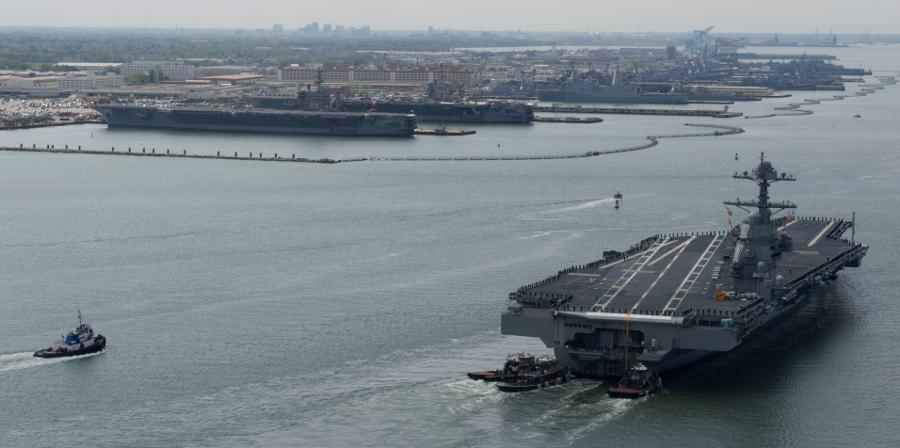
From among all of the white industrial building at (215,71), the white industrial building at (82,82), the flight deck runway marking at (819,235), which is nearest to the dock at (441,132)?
the flight deck runway marking at (819,235)

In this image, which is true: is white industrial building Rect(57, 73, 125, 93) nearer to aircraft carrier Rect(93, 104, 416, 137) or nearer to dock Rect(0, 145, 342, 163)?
aircraft carrier Rect(93, 104, 416, 137)

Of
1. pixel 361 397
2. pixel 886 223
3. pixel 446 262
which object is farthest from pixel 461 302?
pixel 886 223

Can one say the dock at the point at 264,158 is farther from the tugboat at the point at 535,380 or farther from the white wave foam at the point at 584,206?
the tugboat at the point at 535,380

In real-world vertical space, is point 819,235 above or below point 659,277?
above

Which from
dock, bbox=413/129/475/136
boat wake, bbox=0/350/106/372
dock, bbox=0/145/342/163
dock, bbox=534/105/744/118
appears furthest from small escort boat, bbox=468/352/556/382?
dock, bbox=534/105/744/118

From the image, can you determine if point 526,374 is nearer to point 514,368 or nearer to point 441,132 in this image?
point 514,368

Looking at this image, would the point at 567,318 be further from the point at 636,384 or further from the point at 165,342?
the point at 165,342

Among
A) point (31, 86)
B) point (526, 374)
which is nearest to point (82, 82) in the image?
point (31, 86)

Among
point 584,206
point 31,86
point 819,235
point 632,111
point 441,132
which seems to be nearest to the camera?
point 819,235
